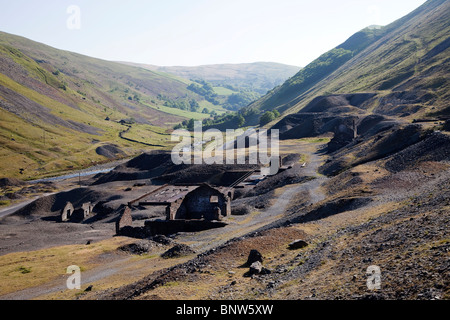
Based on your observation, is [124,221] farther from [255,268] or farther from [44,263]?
[255,268]

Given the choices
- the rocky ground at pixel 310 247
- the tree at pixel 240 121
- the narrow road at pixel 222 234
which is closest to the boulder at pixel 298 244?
the rocky ground at pixel 310 247

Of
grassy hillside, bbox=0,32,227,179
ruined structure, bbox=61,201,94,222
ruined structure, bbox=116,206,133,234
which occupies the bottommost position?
ruined structure, bbox=61,201,94,222

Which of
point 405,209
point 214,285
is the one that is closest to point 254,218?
point 405,209

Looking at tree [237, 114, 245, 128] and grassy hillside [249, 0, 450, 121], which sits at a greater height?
grassy hillside [249, 0, 450, 121]

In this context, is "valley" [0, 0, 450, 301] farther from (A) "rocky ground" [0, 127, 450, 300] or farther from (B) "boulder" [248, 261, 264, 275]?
(B) "boulder" [248, 261, 264, 275]

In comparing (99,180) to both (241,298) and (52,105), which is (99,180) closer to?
(241,298)

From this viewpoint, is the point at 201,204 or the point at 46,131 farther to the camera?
the point at 46,131

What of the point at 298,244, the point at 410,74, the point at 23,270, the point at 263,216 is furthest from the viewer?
the point at 410,74

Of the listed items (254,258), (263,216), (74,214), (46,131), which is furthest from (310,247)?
(46,131)

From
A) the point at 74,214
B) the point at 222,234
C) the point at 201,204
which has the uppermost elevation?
the point at 201,204

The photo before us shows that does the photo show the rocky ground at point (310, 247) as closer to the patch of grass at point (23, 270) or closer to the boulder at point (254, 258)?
the boulder at point (254, 258)

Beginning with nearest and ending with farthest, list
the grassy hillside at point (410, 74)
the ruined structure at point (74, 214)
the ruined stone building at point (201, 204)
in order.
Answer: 1. the ruined stone building at point (201, 204)
2. the ruined structure at point (74, 214)
3. the grassy hillside at point (410, 74)

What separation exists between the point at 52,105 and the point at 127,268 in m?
164

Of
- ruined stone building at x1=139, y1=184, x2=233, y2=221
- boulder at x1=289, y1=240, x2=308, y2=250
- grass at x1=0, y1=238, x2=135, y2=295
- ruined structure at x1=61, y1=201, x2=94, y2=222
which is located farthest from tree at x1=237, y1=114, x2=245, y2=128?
boulder at x1=289, y1=240, x2=308, y2=250
